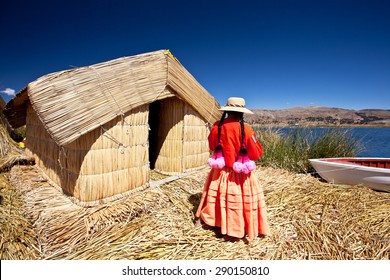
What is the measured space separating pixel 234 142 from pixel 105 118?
1.62 metres

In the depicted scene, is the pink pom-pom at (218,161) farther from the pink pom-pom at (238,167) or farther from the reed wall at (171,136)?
the reed wall at (171,136)

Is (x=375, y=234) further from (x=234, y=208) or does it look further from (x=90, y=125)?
(x=90, y=125)

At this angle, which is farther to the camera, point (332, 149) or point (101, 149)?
point (332, 149)

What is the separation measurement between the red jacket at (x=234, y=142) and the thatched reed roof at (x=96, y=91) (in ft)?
4.71

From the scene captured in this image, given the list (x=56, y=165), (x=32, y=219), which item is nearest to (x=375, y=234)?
(x=32, y=219)

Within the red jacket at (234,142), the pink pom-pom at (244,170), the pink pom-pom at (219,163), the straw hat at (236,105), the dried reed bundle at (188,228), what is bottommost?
the dried reed bundle at (188,228)

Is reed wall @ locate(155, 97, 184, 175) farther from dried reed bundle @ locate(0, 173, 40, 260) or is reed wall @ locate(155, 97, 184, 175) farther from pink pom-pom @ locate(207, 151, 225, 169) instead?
dried reed bundle @ locate(0, 173, 40, 260)

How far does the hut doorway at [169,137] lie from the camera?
4691 mm

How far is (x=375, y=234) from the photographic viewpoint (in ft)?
9.58

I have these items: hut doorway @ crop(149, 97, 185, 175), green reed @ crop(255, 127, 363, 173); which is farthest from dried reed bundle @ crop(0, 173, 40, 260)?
green reed @ crop(255, 127, 363, 173)

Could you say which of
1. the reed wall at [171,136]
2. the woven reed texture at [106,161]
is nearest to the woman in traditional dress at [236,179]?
the woven reed texture at [106,161]

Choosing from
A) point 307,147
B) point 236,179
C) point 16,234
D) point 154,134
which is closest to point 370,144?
point 307,147

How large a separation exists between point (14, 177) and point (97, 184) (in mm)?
2113
